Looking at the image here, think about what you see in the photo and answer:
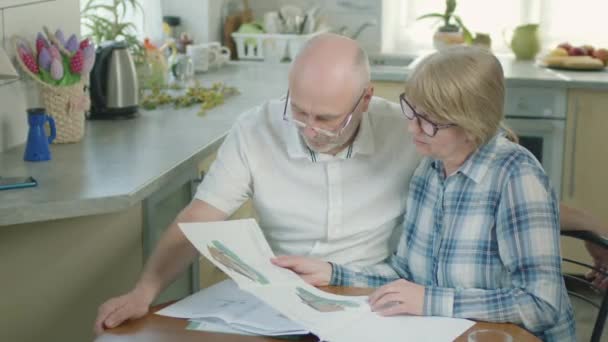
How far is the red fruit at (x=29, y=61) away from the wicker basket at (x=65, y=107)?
0.04m

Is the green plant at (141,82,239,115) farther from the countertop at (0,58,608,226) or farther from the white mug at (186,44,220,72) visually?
→ the white mug at (186,44,220,72)

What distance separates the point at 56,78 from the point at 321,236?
95cm

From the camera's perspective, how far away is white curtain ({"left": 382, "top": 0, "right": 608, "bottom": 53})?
470 cm

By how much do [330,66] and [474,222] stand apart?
43 cm

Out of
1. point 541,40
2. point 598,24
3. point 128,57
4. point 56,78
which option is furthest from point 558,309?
point 598,24

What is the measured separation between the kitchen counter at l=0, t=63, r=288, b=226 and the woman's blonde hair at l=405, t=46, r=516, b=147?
0.74 m

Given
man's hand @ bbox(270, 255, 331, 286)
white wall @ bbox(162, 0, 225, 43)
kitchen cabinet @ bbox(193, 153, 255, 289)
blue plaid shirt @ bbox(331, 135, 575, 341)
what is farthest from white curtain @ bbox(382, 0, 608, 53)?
man's hand @ bbox(270, 255, 331, 286)

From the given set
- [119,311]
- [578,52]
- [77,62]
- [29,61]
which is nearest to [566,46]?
[578,52]

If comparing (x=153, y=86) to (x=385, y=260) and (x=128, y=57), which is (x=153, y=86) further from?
(x=385, y=260)

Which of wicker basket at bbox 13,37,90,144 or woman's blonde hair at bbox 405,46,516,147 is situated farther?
wicker basket at bbox 13,37,90,144

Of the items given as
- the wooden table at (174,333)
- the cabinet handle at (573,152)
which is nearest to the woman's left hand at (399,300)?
the wooden table at (174,333)

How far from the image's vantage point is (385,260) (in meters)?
2.06

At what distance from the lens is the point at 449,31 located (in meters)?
4.48

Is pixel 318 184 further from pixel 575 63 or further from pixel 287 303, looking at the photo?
pixel 575 63
